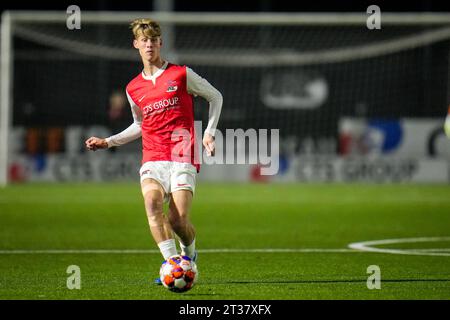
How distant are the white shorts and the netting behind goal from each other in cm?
1813

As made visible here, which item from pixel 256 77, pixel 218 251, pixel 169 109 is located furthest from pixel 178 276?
pixel 256 77

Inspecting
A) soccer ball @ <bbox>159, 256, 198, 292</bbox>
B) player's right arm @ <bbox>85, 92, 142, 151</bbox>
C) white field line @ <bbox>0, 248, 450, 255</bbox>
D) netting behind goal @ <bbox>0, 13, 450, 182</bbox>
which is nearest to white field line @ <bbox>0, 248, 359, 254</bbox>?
white field line @ <bbox>0, 248, 450, 255</bbox>

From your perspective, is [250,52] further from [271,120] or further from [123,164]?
[123,164]

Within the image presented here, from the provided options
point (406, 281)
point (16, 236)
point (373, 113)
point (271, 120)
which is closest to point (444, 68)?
point (373, 113)

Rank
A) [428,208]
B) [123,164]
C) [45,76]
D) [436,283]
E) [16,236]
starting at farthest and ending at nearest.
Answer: [45,76] → [123,164] → [428,208] → [16,236] → [436,283]

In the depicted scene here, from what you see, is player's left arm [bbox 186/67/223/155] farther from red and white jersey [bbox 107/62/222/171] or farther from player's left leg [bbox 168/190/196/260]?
player's left leg [bbox 168/190/196/260]

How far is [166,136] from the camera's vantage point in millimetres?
8688

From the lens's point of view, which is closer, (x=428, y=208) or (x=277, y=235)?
(x=277, y=235)

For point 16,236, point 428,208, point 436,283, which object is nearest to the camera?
point 436,283

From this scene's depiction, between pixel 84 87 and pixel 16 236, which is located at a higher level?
pixel 84 87

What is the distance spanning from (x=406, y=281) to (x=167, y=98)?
2.74 meters

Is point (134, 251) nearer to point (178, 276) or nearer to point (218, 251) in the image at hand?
point (218, 251)

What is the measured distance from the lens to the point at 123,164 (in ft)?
93.0

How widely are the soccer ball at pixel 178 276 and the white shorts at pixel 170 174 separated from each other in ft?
2.51
